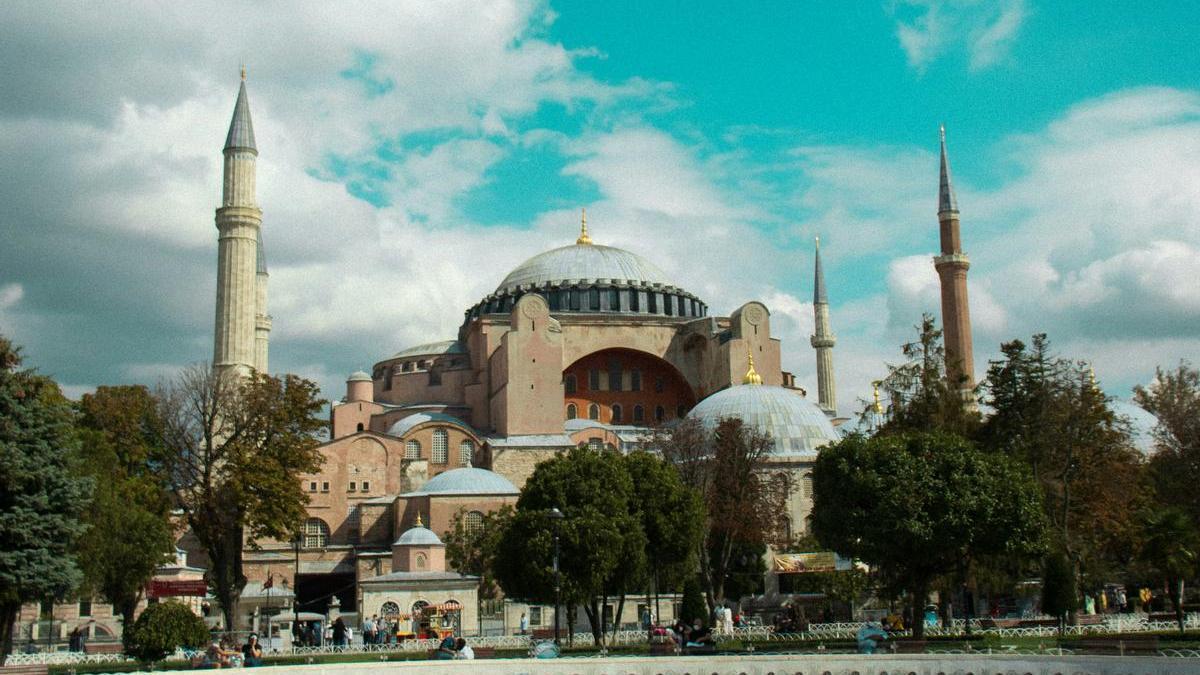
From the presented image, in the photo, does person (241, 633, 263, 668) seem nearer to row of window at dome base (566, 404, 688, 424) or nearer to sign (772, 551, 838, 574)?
sign (772, 551, 838, 574)

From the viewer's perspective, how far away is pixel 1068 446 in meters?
29.6

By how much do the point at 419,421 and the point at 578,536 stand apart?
2238cm

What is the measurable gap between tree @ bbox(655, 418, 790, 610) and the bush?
15966 mm

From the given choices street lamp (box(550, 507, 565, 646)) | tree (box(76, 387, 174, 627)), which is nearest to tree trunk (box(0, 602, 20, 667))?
tree (box(76, 387, 174, 627))

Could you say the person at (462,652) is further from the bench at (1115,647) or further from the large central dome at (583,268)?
the large central dome at (583,268)

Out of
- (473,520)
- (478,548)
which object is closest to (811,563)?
(478,548)

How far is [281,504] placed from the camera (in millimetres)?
31047

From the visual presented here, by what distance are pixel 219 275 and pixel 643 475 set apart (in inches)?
759

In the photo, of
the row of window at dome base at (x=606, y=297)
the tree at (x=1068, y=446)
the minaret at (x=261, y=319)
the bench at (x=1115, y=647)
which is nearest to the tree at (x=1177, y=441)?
the tree at (x=1068, y=446)

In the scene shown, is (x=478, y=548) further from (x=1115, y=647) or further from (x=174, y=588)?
(x=1115, y=647)

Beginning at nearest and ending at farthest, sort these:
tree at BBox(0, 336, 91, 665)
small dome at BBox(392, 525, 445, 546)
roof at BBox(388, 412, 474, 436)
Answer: tree at BBox(0, 336, 91, 665) < small dome at BBox(392, 525, 445, 546) < roof at BBox(388, 412, 474, 436)

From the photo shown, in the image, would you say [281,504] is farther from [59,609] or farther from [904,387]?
[904,387]

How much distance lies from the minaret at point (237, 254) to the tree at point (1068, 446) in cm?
2320

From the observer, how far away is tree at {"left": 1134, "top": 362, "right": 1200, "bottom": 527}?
35219 mm
